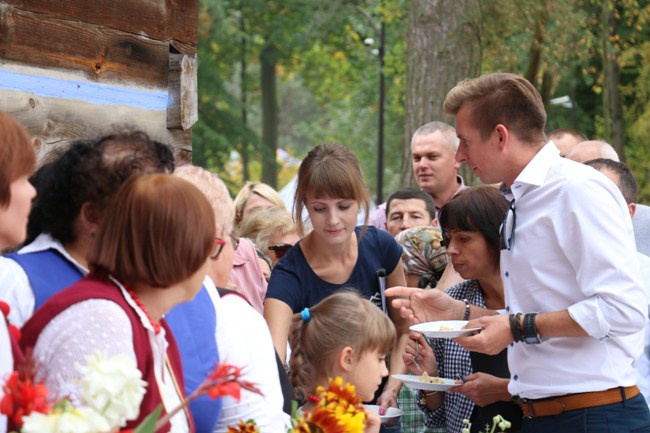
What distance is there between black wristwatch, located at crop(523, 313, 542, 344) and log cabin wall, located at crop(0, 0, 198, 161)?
1.75 metres

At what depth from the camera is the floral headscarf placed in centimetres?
539

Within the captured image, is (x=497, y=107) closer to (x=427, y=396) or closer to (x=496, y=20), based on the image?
(x=427, y=396)

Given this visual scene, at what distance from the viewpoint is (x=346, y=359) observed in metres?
3.52

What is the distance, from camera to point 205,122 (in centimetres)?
2562

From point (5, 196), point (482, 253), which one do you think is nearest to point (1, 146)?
point (5, 196)

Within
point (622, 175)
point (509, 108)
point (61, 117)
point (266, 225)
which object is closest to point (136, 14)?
point (61, 117)

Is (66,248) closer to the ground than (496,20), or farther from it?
closer to the ground

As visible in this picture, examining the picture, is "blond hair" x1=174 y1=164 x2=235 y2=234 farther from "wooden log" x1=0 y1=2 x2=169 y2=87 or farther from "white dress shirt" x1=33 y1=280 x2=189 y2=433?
"wooden log" x1=0 y1=2 x2=169 y2=87

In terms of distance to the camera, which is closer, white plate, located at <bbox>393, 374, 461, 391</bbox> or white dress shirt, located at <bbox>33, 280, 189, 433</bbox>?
white dress shirt, located at <bbox>33, 280, 189, 433</bbox>

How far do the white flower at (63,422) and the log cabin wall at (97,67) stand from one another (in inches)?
88.3

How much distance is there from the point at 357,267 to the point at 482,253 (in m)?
0.66

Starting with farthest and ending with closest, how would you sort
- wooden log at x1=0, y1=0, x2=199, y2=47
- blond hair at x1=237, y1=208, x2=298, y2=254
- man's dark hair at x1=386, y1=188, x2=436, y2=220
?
man's dark hair at x1=386, y1=188, x2=436, y2=220
blond hair at x1=237, y1=208, x2=298, y2=254
wooden log at x1=0, y1=0, x2=199, y2=47

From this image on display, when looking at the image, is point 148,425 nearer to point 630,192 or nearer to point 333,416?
point 333,416

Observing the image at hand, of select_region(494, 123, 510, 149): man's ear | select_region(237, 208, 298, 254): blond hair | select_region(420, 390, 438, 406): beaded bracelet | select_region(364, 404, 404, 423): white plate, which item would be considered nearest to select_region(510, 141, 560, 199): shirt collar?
select_region(494, 123, 510, 149): man's ear
